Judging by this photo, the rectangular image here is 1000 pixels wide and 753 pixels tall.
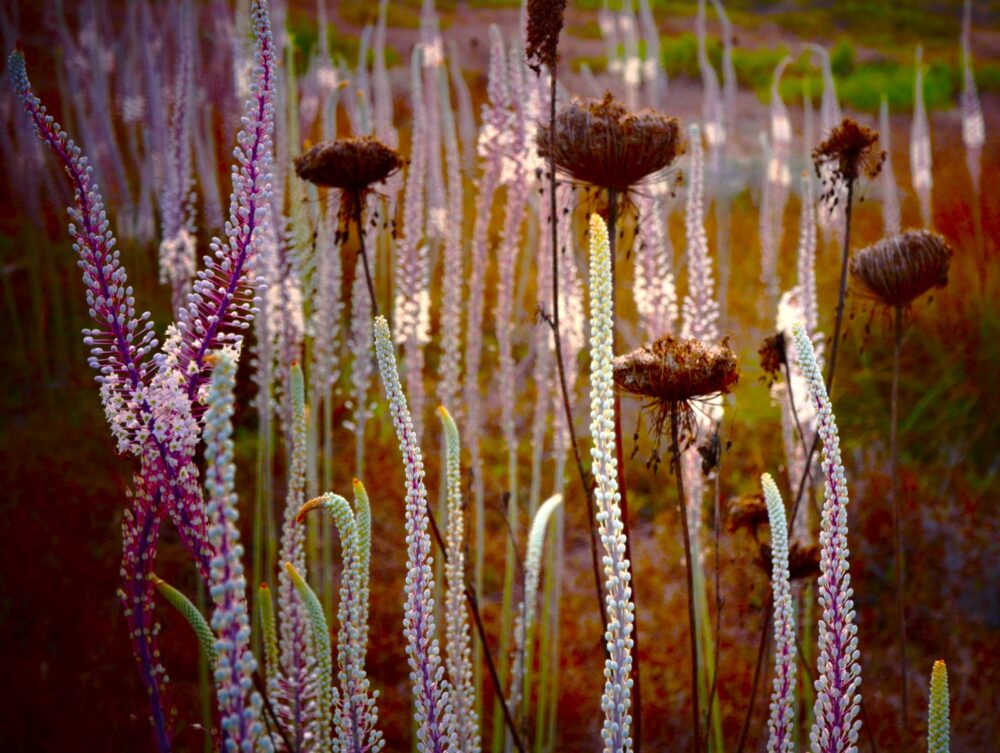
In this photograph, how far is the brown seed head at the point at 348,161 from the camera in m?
1.09

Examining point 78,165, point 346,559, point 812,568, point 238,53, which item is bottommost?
point 812,568

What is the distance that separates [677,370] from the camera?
88 cm

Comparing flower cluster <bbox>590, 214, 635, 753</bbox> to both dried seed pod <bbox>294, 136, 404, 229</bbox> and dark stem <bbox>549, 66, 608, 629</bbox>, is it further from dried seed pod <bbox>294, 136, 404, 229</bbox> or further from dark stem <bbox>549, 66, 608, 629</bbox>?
dried seed pod <bbox>294, 136, 404, 229</bbox>

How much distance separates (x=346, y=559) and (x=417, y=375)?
41.1 inches

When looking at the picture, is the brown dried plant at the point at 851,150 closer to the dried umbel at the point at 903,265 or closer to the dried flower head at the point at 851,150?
the dried flower head at the point at 851,150

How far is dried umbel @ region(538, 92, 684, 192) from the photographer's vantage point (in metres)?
1.02

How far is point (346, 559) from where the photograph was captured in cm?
68

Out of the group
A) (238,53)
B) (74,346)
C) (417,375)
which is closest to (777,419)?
(417,375)

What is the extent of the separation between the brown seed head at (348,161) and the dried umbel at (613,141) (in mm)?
228

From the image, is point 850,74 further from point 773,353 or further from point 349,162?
point 349,162

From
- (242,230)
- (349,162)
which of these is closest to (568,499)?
(349,162)

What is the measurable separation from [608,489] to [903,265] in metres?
0.83

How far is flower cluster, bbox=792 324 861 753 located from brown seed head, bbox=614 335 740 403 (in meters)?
0.24

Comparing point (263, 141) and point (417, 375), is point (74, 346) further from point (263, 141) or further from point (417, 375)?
point (263, 141)
